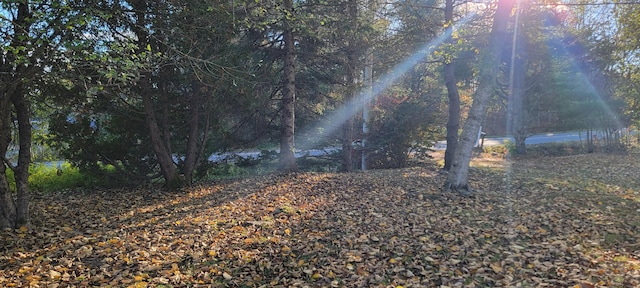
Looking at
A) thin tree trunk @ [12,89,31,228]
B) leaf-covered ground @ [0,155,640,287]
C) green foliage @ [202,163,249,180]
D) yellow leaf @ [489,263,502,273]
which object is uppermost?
thin tree trunk @ [12,89,31,228]

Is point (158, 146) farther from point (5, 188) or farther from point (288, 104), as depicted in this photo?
point (288, 104)

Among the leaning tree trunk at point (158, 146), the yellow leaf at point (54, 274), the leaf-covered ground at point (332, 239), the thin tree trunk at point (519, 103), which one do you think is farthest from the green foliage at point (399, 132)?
the yellow leaf at point (54, 274)

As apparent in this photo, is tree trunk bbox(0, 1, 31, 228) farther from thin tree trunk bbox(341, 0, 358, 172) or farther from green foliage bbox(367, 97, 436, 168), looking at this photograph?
green foliage bbox(367, 97, 436, 168)

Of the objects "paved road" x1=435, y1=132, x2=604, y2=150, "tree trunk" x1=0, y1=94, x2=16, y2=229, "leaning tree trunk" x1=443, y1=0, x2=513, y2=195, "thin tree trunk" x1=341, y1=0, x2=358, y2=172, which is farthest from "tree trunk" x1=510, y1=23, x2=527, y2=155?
"tree trunk" x1=0, y1=94, x2=16, y2=229

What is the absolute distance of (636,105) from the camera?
13797 millimetres

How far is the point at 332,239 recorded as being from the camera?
4254 millimetres

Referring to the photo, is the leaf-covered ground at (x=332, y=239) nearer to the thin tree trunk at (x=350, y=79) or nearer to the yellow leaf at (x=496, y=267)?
the yellow leaf at (x=496, y=267)

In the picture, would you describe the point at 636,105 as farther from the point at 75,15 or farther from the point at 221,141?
the point at 75,15

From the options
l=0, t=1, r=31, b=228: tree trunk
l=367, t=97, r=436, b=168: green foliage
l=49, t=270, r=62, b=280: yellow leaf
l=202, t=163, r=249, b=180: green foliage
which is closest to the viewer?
l=49, t=270, r=62, b=280: yellow leaf

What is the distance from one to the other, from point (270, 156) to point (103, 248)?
743 centimetres

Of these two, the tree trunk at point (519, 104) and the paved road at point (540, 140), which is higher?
the tree trunk at point (519, 104)

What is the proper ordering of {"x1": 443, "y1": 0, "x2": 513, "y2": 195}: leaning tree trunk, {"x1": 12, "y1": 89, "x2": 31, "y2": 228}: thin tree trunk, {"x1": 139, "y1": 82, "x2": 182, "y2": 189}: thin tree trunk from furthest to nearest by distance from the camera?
1. {"x1": 139, "y1": 82, "x2": 182, "y2": 189}: thin tree trunk
2. {"x1": 443, "y1": 0, "x2": 513, "y2": 195}: leaning tree trunk
3. {"x1": 12, "y1": 89, "x2": 31, "y2": 228}: thin tree trunk

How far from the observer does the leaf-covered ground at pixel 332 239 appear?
329 cm

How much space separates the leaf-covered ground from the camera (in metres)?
3.29
